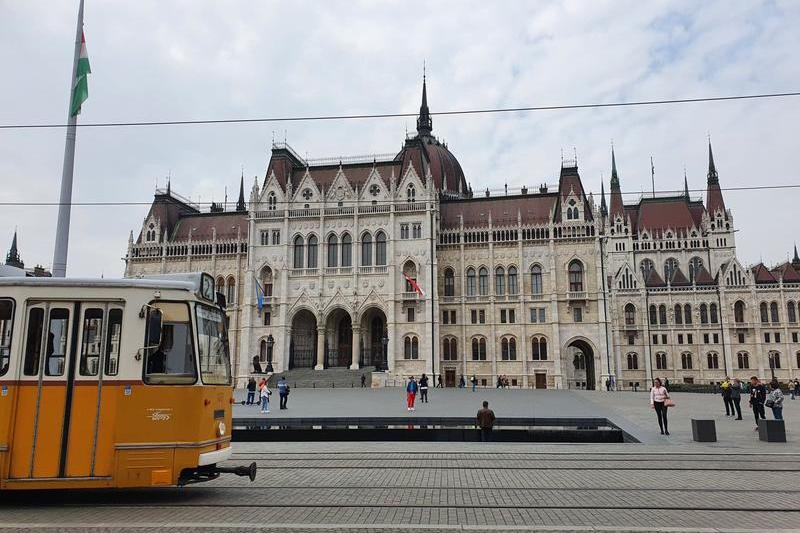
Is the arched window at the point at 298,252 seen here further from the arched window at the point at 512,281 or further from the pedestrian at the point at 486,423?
the pedestrian at the point at 486,423

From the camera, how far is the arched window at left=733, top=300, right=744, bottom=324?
223ft

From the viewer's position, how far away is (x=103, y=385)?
843 centimetres

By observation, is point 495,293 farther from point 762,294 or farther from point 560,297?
point 762,294

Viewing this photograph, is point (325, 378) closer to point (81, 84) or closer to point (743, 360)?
point (81, 84)

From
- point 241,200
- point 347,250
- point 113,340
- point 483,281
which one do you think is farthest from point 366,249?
point 113,340

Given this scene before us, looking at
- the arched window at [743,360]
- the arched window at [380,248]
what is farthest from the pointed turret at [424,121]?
the arched window at [743,360]

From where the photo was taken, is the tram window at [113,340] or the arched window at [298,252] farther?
the arched window at [298,252]

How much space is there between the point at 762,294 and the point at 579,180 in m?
28.5

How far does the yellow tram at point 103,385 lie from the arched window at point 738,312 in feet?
236

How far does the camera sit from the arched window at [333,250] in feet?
182

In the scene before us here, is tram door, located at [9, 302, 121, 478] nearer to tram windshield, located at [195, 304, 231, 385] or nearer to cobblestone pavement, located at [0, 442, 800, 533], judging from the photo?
cobblestone pavement, located at [0, 442, 800, 533]

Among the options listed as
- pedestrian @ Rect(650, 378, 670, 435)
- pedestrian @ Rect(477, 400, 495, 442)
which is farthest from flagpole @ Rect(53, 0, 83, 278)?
pedestrian @ Rect(650, 378, 670, 435)

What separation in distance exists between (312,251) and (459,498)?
4824cm

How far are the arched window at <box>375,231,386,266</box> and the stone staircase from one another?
9.61m
